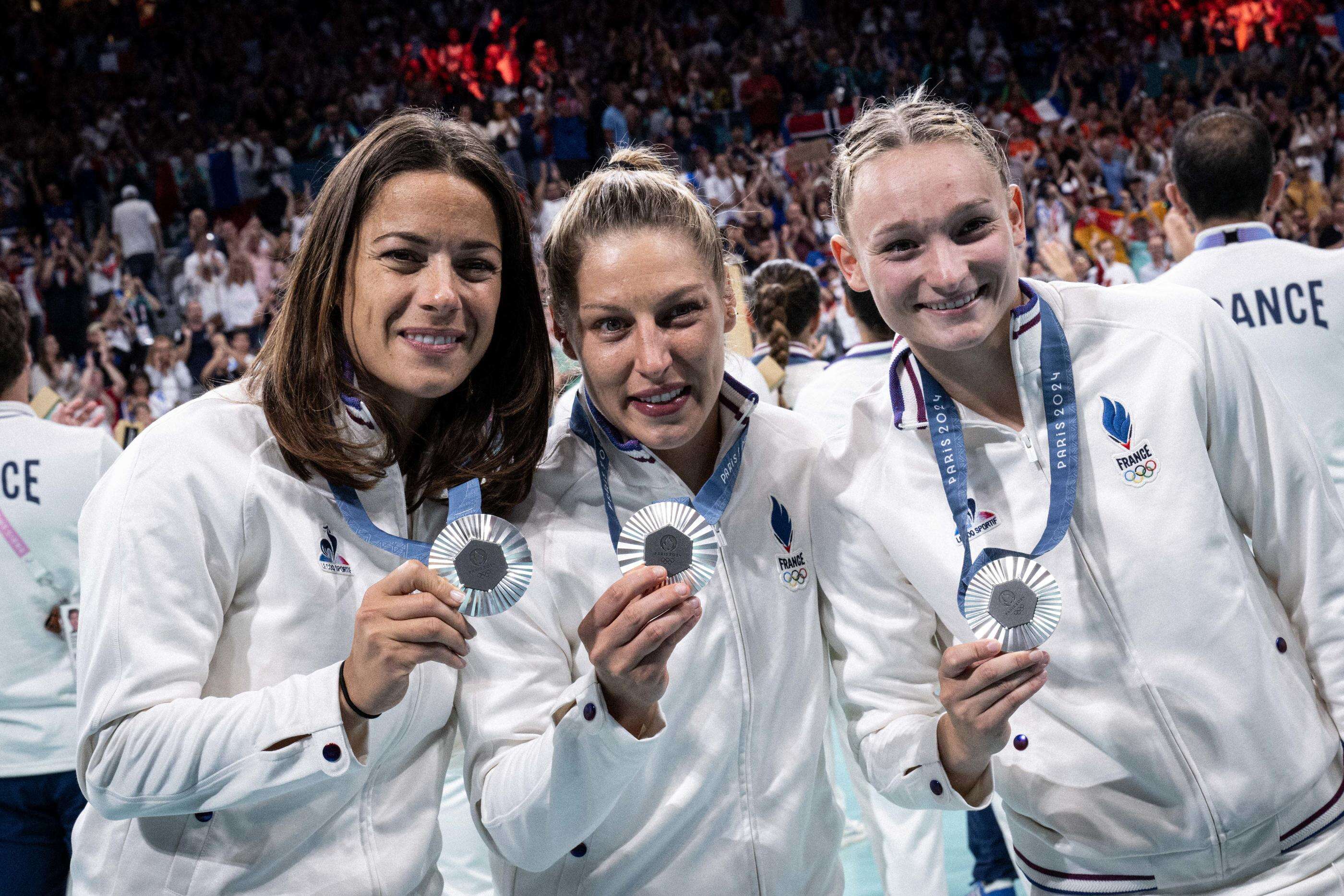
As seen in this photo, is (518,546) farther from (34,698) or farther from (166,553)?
(34,698)

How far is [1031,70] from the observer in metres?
18.0

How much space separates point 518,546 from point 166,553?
0.55 m

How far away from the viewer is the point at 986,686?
1737 mm

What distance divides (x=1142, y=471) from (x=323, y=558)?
1433mm

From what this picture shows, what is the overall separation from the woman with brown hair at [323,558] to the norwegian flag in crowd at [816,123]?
587 inches

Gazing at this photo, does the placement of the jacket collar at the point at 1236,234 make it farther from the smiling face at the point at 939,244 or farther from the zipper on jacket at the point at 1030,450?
the zipper on jacket at the point at 1030,450

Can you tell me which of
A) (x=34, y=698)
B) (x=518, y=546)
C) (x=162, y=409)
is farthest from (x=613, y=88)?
(x=518, y=546)

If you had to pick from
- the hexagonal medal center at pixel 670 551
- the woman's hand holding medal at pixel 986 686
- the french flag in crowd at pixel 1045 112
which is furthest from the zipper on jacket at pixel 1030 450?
the french flag in crowd at pixel 1045 112

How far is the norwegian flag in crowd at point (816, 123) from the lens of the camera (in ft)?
53.6

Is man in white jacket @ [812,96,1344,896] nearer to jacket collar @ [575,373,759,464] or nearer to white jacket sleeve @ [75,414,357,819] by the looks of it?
jacket collar @ [575,373,759,464]

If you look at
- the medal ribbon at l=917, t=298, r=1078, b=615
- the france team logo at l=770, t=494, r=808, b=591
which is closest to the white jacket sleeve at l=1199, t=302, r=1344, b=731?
the medal ribbon at l=917, t=298, r=1078, b=615

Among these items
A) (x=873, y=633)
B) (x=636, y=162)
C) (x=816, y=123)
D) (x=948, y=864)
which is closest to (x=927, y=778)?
(x=873, y=633)

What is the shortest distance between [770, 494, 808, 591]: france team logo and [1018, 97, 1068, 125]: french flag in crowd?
1550 cm

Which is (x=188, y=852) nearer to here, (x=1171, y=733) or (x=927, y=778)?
(x=927, y=778)
